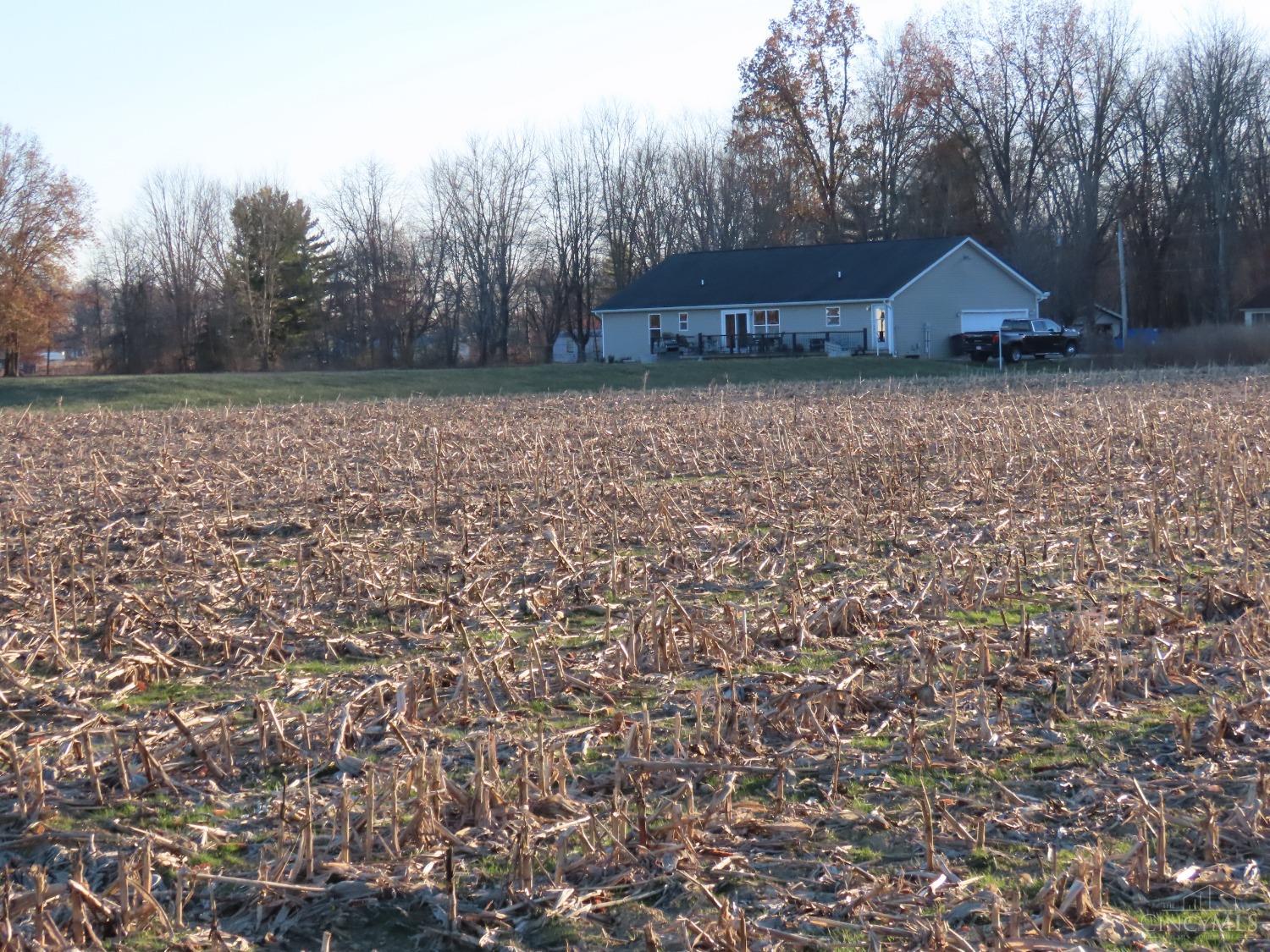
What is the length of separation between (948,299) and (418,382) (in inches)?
1044

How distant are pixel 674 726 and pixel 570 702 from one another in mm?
791

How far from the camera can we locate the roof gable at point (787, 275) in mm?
57031

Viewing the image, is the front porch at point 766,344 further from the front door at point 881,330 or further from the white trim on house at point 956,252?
the white trim on house at point 956,252

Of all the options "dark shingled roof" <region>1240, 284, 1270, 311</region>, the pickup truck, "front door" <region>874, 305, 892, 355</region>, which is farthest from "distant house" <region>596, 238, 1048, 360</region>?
"dark shingled roof" <region>1240, 284, 1270, 311</region>

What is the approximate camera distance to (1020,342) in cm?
5059

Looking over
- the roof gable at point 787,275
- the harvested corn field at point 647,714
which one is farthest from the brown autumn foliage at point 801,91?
the harvested corn field at point 647,714

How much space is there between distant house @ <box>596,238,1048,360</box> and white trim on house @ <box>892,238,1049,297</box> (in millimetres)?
64

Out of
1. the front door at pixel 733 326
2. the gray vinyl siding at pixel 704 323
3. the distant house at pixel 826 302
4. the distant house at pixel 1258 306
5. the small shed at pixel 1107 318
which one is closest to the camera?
the distant house at pixel 826 302

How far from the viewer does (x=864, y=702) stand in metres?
→ 6.44

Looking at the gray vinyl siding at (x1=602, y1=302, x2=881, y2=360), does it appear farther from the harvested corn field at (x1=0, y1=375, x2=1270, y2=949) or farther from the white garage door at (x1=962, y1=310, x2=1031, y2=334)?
the harvested corn field at (x1=0, y1=375, x2=1270, y2=949)

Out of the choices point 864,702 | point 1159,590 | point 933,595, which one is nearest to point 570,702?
point 864,702

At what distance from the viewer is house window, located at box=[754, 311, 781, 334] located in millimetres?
59531

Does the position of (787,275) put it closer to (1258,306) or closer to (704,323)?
(704,323)

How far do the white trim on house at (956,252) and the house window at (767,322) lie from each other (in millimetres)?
5805
